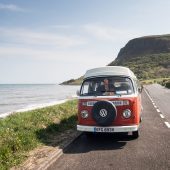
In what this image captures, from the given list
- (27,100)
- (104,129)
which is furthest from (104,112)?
(27,100)

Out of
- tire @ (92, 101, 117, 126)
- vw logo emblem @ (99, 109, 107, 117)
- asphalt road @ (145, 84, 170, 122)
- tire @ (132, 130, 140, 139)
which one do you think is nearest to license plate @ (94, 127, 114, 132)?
tire @ (92, 101, 117, 126)

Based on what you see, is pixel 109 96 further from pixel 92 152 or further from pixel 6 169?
pixel 6 169

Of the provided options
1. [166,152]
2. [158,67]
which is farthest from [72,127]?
[158,67]

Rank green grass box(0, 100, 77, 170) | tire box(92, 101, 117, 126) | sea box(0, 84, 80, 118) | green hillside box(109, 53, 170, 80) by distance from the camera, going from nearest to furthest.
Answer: green grass box(0, 100, 77, 170) < tire box(92, 101, 117, 126) < sea box(0, 84, 80, 118) < green hillside box(109, 53, 170, 80)

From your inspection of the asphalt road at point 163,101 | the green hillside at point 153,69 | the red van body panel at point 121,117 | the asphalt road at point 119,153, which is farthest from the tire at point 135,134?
the green hillside at point 153,69

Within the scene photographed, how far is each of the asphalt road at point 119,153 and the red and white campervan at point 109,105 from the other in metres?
0.53

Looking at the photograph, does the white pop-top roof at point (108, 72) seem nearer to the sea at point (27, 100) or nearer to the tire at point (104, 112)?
the tire at point (104, 112)

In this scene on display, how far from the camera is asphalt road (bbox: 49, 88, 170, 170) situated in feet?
26.8

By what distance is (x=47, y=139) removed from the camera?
11.6 metres

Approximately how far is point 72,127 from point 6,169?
6656mm

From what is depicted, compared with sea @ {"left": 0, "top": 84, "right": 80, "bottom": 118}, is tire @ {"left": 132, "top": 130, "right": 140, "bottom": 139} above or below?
above

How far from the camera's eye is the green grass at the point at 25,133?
28.7ft

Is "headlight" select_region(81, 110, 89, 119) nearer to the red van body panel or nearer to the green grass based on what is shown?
the red van body panel

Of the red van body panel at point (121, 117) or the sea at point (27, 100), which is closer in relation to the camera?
the red van body panel at point (121, 117)
